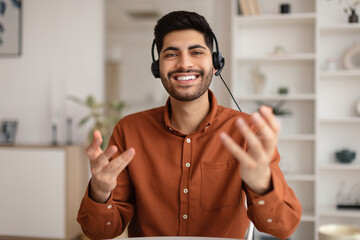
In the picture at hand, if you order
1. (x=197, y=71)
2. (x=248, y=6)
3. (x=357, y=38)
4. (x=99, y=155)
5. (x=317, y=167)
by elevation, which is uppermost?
(x=248, y=6)

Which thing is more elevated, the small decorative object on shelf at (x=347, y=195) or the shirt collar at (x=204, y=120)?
the shirt collar at (x=204, y=120)

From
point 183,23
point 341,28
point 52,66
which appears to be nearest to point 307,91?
point 341,28

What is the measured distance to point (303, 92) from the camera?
3.45 meters

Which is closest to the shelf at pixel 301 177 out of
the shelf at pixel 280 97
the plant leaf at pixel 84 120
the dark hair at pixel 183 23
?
the shelf at pixel 280 97

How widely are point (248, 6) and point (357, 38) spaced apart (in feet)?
3.26

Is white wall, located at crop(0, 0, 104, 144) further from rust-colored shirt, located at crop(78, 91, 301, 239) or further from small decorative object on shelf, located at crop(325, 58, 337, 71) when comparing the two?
rust-colored shirt, located at crop(78, 91, 301, 239)

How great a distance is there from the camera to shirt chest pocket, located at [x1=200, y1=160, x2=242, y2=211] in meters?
1.31

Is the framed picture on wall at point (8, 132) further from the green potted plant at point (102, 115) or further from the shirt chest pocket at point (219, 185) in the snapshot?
the shirt chest pocket at point (219, 185)

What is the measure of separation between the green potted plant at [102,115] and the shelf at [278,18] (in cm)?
136

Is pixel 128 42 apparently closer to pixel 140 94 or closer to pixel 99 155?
pixel 140 94

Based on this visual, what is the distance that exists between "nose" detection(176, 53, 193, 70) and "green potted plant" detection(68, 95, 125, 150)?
7.24ft

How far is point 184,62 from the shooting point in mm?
1354

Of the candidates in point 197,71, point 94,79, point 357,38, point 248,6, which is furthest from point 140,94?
point 197,71

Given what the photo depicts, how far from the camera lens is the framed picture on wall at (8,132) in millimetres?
3783
